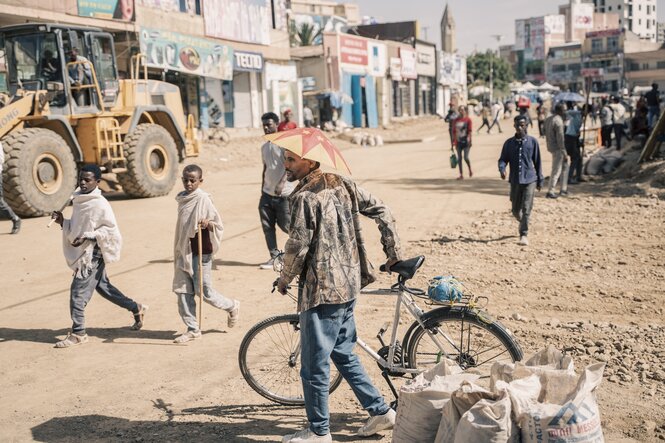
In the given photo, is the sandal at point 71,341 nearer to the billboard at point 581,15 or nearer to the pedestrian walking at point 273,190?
the pedestrian walking at point 273,190

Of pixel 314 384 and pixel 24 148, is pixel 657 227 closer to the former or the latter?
pixel 314 384

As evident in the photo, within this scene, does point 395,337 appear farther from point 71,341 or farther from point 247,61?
point 247,61

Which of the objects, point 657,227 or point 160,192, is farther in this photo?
point 160,192

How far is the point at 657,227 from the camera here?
10.6m

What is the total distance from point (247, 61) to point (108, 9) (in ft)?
29.5

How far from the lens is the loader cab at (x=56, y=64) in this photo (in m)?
13.5

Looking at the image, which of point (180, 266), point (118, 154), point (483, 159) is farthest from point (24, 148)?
point (483, 159)

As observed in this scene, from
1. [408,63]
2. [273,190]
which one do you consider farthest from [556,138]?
[408,63]

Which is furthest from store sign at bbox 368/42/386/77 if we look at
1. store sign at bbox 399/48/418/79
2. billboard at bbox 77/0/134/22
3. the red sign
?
billboard at bbox 77/0/134/22

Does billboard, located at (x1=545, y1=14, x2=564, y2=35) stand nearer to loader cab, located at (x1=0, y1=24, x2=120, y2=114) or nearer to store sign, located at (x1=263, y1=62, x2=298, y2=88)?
store sign, located at (x1=263, y1=62, x2=298, y2=88)

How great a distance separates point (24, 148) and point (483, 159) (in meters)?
14.4

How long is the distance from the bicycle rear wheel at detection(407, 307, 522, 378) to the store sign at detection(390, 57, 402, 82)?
1858 inches

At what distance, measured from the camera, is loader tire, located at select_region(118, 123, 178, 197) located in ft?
48.3

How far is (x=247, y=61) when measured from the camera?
31.2 metres
